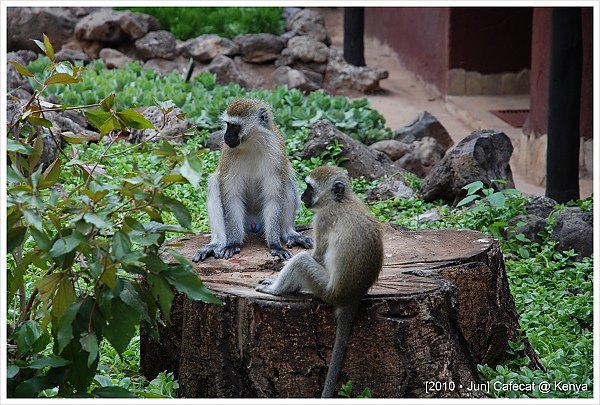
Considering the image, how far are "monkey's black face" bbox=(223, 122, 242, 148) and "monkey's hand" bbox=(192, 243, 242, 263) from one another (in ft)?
2.27

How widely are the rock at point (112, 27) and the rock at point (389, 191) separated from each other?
828 cm

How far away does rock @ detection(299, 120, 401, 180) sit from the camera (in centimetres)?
912

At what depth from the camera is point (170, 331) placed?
514cm

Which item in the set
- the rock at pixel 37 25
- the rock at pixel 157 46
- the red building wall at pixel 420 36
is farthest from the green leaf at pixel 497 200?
the rock at pixel 37 25

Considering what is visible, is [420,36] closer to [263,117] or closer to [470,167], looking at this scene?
[470,167]

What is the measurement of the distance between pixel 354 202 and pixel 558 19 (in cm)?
501

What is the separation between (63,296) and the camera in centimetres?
399

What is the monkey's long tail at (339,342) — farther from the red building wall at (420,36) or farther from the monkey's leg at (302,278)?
the red building wall at (420,36)

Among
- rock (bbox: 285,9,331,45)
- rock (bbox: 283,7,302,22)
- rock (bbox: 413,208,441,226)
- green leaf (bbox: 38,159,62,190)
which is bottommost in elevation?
rock (bbox: 413,208,441,226)

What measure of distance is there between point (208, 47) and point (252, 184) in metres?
9.52

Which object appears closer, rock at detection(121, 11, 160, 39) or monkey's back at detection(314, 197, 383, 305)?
monkey's back at detection(314, 197, 383, 305)

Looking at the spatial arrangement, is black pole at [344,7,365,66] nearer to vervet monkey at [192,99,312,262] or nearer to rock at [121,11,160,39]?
rock at [121,11,160,39]

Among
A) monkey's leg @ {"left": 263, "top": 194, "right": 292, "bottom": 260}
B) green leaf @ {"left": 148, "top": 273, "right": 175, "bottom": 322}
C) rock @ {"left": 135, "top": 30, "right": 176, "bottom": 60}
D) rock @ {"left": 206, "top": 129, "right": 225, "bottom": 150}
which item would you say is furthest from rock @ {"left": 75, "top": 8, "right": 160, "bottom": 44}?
green leaf @ {"left": 148, "top": 273, "right": 175, "bottom": 322}

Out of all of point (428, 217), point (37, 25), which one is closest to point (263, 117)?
point (428, 217)
